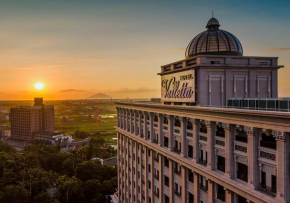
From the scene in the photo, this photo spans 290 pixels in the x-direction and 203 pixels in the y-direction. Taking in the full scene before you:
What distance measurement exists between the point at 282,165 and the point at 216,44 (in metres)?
24.0

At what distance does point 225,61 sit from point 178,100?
8685 mm

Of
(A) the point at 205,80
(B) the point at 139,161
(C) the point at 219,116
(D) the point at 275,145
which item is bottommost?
(B) the point at 139,161

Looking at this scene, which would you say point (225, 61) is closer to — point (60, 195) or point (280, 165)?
point (280, 165)

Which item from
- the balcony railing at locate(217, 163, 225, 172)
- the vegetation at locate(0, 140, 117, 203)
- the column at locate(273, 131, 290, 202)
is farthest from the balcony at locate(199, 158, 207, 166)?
the vegetation at locate(0, 140, 117, 203)

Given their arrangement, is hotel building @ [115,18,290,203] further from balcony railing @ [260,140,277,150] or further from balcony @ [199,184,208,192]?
balcony @ [199,184,208,192]

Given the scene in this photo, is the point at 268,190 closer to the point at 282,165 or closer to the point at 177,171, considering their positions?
the point at 282,165

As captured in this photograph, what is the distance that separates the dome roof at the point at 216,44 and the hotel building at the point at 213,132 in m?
0.15

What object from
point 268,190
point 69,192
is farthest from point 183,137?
point 69,192

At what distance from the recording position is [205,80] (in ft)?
109

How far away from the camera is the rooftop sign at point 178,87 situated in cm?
3419

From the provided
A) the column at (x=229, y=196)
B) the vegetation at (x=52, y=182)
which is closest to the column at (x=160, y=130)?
the column at (x=229, y=196)

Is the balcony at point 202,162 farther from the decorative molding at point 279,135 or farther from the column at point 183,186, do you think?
the decorative molding at point 279,135

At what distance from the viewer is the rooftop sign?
34.2 meters

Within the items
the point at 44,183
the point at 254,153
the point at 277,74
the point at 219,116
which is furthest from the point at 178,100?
the point at 44,183
